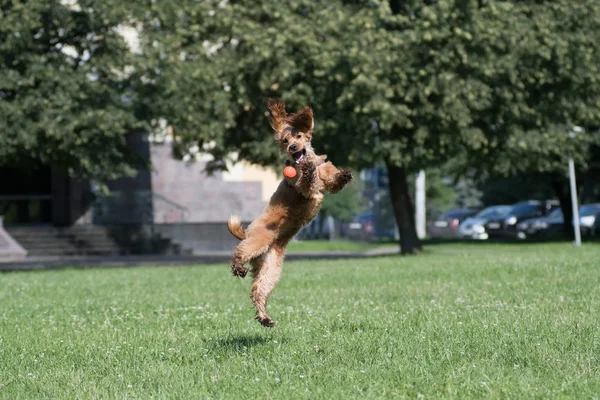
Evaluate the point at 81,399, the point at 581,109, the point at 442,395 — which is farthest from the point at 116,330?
the point at 581,109

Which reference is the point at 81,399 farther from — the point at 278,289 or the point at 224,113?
the point at 224,113

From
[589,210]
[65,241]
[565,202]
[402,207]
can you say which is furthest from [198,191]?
[589,210]

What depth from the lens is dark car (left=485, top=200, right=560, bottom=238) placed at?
47.3 metres

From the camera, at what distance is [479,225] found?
161 ft

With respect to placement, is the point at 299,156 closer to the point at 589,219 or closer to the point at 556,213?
the point at 589,219

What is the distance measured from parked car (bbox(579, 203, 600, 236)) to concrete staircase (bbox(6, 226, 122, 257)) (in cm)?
2130

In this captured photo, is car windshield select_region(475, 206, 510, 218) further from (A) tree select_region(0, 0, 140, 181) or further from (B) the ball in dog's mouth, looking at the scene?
(B) the ball in dog's mouth

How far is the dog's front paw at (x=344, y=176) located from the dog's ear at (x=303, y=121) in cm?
38

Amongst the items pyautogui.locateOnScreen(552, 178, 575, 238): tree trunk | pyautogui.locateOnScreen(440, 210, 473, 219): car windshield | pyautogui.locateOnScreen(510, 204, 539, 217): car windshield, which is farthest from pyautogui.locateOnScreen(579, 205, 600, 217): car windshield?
pyautogui.locateOnScreen(440, 210, 473, 219): car windshield

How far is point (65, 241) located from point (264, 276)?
2864cm

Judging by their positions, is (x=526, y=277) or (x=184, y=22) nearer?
(x=526, y=277)

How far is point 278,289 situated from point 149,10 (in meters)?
11.7

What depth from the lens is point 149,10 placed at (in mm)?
24078

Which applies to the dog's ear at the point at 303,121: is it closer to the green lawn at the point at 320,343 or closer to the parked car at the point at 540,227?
the green lawn at the point at 320,343
